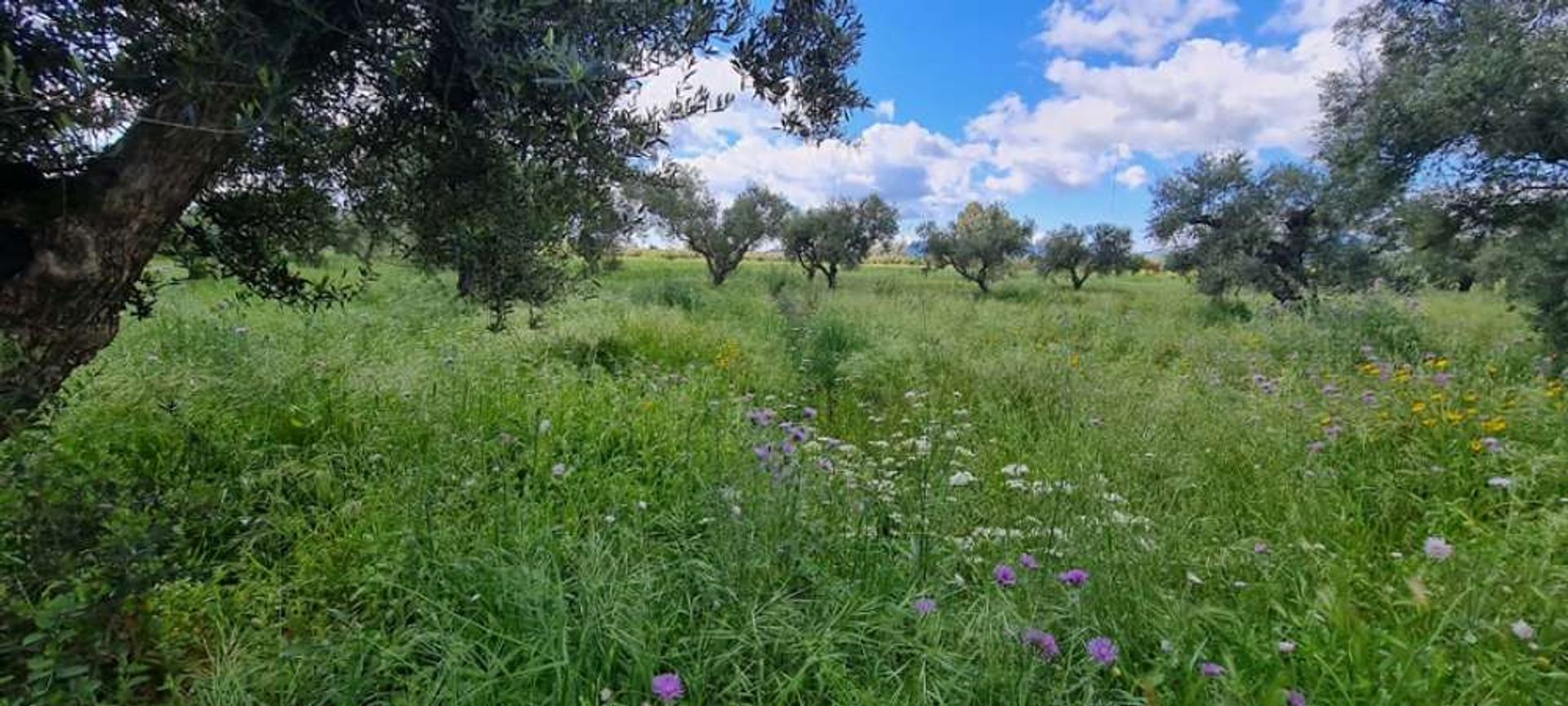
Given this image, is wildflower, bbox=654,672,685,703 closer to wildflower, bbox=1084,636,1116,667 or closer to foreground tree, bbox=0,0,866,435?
wildflower, bbox=1084,636,1116,667

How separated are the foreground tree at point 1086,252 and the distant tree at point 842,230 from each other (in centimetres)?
794

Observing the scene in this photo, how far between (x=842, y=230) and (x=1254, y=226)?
16.9 metres

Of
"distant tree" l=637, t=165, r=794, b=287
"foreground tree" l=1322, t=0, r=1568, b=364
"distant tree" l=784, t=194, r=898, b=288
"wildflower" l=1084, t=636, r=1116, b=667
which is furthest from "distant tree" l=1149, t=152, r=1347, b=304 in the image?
"wildflower" l=1084, t=636, r=1116, b=667

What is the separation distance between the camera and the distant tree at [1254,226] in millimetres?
17750

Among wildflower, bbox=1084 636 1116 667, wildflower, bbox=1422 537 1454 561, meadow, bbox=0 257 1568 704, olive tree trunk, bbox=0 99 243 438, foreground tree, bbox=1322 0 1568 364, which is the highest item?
foreground tree, bbox=1322 0 1568 364

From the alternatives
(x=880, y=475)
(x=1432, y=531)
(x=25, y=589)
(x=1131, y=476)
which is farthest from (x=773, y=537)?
(x=1432, y=531)

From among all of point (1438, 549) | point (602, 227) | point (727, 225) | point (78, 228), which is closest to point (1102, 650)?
point (1438, 549)

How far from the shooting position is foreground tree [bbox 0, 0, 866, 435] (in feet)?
5.12

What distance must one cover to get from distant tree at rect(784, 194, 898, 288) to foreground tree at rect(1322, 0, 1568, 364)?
2175cm

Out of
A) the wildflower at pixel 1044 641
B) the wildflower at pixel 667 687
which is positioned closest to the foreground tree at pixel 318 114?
the wildflower at pixel 667 687

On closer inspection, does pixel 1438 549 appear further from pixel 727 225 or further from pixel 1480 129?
pixel 727 225

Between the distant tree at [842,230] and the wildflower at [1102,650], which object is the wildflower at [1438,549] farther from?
the distant tree at [842,230]

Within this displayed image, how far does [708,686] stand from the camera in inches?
83.7

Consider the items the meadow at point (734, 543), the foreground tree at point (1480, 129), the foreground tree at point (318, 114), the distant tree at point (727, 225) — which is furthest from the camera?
the distant tree at point (727, 225)
